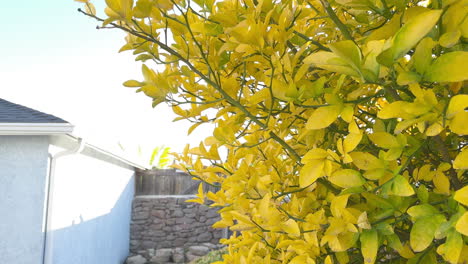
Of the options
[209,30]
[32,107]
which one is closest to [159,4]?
[209,30]

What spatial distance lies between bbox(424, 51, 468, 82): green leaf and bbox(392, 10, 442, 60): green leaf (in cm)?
6

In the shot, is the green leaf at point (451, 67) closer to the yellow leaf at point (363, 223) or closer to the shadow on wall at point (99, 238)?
the yellow leaf at point (363, 223)

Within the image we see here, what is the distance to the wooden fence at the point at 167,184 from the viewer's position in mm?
11031

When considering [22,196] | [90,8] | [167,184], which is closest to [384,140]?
[90,8]

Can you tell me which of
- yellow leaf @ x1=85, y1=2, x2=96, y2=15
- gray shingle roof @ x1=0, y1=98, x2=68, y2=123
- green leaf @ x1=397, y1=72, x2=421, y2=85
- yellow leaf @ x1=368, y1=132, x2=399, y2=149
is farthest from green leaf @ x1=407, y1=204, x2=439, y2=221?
gray shingle roof @ x1=0, y1=98, x2=68, y2=123

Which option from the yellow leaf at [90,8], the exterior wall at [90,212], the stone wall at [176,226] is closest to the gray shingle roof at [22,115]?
the exterior wall at [90,212]

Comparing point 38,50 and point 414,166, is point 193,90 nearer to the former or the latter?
point 414,166

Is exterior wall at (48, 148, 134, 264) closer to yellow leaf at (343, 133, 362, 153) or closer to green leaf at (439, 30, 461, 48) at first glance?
yellow leaf at (343, 133, 362, 153)

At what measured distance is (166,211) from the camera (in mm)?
10406

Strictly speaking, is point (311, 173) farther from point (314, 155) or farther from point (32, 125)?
point (32, 125)

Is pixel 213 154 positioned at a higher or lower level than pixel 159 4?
lower

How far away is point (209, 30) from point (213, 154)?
0.38 meters

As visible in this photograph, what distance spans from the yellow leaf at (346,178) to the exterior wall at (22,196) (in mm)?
4923

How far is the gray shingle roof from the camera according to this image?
4.64 m
